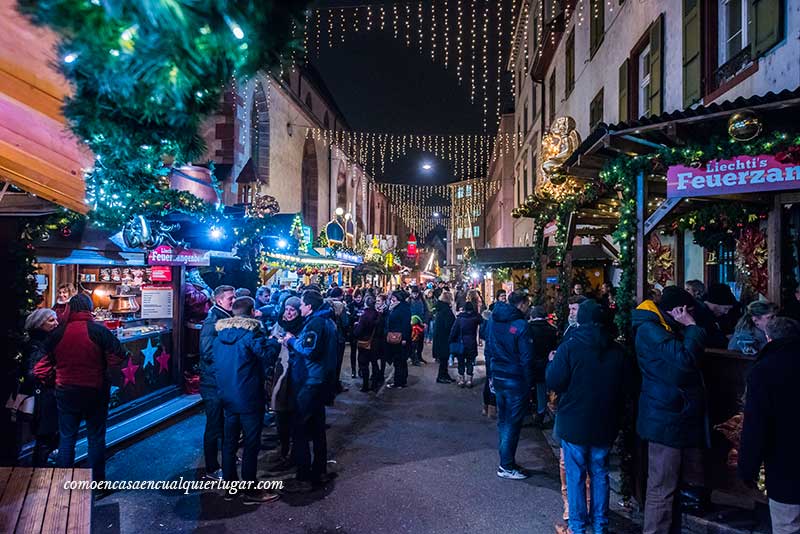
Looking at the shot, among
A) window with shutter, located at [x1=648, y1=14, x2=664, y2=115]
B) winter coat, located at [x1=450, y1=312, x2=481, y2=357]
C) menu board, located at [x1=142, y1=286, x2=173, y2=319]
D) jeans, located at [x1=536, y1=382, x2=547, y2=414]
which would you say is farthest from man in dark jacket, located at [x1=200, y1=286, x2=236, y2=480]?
window with shutter, located at [x1=648, y1=14, x2=664, y2=115]

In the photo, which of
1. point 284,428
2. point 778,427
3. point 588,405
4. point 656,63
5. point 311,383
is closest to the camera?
point 778,427

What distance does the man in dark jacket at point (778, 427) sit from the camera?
308cm

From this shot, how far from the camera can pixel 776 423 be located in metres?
3.12

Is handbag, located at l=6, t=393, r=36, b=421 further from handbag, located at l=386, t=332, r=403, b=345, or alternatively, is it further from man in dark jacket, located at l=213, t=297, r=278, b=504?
handbag, located at l=386, t=332, r=403, b=345

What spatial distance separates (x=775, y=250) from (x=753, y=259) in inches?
23.3

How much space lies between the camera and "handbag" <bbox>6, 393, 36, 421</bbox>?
5.50 m

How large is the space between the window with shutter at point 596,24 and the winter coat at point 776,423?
13275 millimetres

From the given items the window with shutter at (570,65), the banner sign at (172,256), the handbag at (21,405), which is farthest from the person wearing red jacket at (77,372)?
the window with shutter at (570,65)

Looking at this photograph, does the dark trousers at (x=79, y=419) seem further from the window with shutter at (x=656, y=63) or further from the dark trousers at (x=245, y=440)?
the window with shutter at (x=656, y=63)

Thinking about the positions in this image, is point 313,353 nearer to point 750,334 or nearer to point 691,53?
point 750,334

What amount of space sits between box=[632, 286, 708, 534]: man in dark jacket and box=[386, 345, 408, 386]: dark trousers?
6.89 metres

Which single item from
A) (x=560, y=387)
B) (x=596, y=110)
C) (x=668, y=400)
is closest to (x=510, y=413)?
(x=560, y=387)

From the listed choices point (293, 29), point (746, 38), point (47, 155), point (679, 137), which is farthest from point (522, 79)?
point (293, 29)

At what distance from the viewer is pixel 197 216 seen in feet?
30.5
